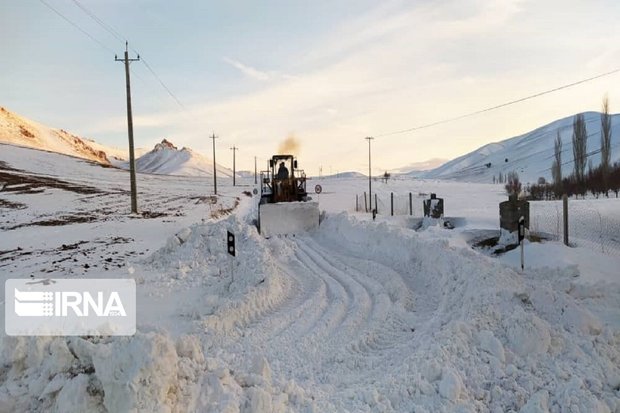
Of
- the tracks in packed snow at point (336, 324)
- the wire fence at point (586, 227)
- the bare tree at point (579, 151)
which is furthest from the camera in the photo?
the bare tree at point (579, 151)

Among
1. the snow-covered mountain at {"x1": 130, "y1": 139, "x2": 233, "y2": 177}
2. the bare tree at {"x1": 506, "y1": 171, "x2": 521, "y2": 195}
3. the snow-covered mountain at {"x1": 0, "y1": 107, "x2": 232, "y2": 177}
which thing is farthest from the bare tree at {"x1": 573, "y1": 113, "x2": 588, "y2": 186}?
the snow-covered mountain at {"x1": 130, "y1": 139, "x2": 233, "y2": 177}

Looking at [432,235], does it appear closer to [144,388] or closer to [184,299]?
[184,299]

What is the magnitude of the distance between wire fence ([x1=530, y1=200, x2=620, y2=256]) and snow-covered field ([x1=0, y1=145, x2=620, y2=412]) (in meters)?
2.48

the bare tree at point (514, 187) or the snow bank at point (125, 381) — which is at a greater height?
the bare tree at point (514, 187)

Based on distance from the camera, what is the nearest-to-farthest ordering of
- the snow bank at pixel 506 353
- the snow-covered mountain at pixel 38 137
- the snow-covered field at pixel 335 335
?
the snow-covered field at pixel 335 335, the snow bank at pixel 506 353, the snow-covered mountain at pixel 38 137

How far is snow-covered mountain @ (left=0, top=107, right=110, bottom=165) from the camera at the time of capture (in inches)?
4469

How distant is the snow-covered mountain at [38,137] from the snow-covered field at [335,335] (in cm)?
10298

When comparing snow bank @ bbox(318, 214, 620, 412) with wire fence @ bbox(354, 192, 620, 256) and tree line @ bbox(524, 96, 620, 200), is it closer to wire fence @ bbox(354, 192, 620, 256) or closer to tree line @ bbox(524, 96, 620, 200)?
wire fence @ bbox(354, 192, 620, 256)

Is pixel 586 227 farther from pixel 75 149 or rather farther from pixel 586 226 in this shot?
pixel 75 149

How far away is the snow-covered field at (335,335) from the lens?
4.18m

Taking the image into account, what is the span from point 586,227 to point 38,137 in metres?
150

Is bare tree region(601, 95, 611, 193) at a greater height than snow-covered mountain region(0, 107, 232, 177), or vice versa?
snow-covered mountain region(0, 107, 232, 177)

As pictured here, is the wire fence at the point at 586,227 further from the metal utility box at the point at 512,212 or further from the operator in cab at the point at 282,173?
the operator in cab at the point at 282,173

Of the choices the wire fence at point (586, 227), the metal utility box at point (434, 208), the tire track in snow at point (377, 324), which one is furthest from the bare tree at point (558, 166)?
the tire track in snow at point (377, 324)
